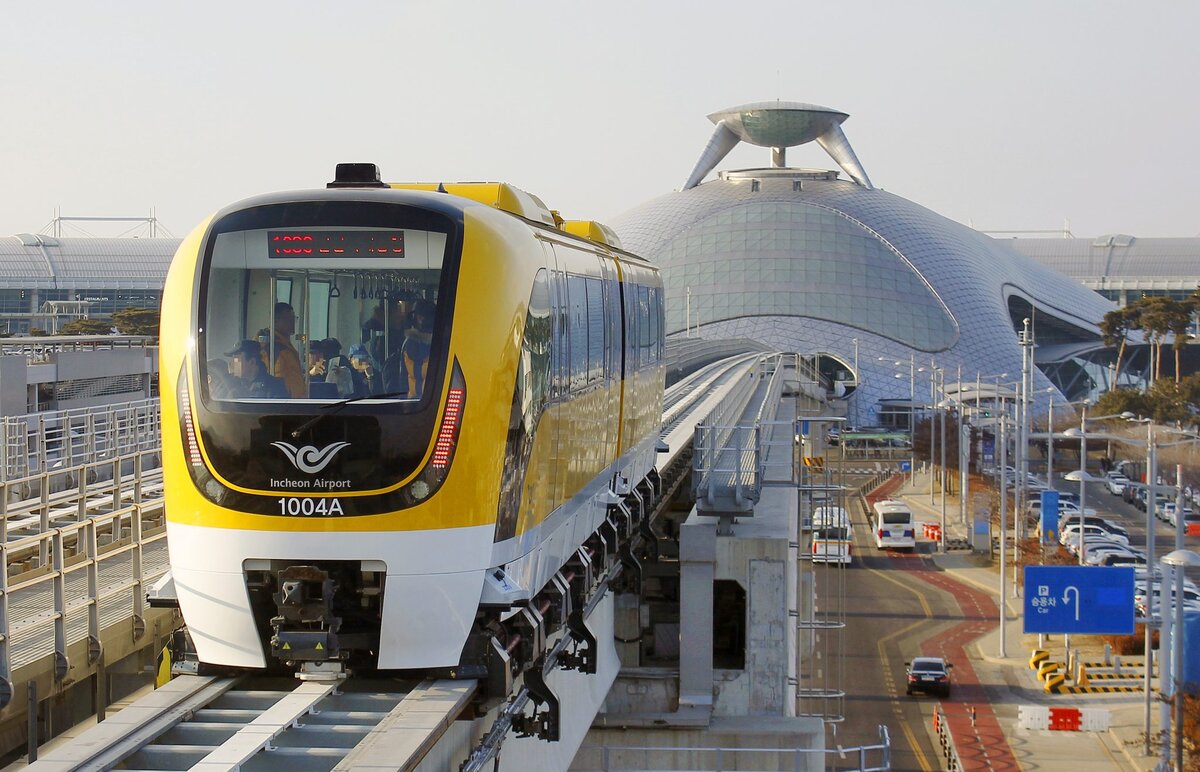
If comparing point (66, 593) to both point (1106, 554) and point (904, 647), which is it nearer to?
point (904, 647)

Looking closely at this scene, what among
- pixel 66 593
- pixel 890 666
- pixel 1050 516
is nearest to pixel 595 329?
pixel 66 593

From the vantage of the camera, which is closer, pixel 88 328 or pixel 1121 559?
pixel 1121 559

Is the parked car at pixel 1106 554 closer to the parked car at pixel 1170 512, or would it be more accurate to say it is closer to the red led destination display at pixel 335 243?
the parked car at pixel 1170 512

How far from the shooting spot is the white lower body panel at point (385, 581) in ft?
30.1

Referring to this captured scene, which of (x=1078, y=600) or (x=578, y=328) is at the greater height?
(x=578, y=328)

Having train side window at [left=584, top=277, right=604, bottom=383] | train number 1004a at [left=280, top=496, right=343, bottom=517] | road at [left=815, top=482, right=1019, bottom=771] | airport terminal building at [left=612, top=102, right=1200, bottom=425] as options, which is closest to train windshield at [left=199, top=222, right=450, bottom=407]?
train number 1004a at [left=280, top=496, right=343, bottom=517]

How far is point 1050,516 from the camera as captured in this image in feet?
155

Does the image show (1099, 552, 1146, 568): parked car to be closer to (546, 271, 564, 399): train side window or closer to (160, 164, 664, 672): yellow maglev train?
(546, 271, 564, 399): train side window

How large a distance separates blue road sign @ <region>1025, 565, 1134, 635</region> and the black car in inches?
278

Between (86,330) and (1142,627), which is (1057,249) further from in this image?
(1142,627)

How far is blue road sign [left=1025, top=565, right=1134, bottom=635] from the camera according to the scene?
25469mm

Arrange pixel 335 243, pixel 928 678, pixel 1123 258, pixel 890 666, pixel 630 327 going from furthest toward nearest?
pixel 1123 258 < pixel 890 666 < pixel 928 678 < pixel 630 327 < pixel 335 243

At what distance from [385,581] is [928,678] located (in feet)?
83.0

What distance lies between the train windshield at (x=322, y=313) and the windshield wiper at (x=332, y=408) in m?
0.01
